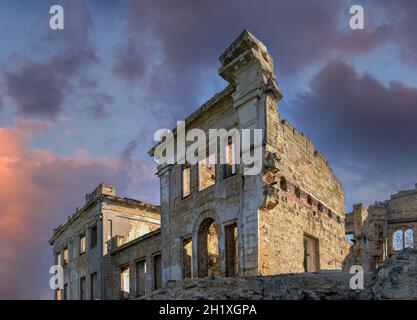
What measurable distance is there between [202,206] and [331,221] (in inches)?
212

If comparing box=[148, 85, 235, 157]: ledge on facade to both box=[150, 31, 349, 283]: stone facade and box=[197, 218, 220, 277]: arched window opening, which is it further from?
box=[197, 218, 220, 277]: arched window opening

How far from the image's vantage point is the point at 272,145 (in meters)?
14.9

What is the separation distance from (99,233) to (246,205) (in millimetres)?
13251

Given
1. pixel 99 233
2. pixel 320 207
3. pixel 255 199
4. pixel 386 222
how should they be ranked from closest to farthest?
pixel 255 199 < pixel 320 207 < pixel 99 233 < pixel 386 222

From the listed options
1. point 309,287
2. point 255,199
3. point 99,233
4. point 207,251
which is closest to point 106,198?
point 99,233

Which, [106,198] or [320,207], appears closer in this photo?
[320,207]

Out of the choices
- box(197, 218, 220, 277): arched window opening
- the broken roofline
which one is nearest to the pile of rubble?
the broken roofline

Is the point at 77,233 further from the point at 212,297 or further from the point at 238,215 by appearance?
the point at 212,297

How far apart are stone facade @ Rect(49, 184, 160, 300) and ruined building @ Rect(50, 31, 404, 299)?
1035mm

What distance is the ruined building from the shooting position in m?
14.5

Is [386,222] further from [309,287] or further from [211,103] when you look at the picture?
[309,287]

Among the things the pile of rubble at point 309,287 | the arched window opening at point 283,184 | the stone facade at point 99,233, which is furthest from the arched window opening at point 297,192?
the stone facade at point 99,233

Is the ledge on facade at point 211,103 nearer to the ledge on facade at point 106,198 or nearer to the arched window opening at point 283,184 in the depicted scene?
the arched window opening at point 283,184

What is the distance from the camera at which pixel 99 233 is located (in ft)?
85.1
